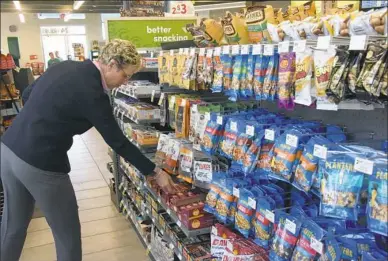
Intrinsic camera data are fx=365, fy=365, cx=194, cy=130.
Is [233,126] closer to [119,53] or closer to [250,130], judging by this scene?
[250,130]

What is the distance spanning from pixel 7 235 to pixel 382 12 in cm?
229

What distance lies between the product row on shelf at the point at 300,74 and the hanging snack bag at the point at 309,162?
0.15m

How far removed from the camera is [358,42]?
3.87 ft

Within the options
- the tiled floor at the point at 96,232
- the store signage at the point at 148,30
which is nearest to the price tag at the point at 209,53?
the store signage at the point at 148,30

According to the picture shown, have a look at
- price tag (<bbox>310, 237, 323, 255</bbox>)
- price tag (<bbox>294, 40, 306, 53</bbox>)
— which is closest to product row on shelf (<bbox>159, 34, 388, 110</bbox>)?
price tag (<bbox>294, 40, 306, 53</bbox>)

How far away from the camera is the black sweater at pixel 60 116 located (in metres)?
1.97

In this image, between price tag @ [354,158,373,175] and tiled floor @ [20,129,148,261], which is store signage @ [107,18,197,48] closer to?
tiled floor @ [20,129,148,261]

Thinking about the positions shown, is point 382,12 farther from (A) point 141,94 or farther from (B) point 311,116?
(A) point 141,94

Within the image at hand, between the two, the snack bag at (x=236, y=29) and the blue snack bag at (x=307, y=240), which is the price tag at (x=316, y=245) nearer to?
the blue snack bag at (x=307, y=240)

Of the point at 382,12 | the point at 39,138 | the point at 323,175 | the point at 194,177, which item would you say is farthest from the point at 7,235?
the point at 382,12

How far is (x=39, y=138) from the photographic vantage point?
6.61 ft

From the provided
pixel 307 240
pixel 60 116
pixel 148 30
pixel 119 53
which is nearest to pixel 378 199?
pixel 307 240

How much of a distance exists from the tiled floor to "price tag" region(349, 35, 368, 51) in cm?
272

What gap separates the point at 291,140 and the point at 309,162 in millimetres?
146
